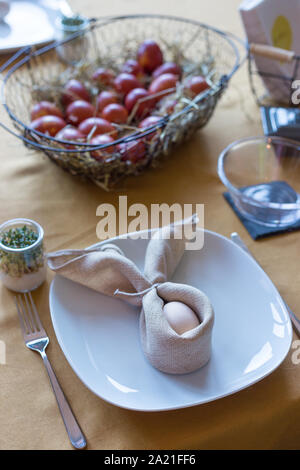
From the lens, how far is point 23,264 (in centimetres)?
58

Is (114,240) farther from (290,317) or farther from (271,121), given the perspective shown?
(271,121)

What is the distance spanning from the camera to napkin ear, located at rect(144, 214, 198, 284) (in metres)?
0.57

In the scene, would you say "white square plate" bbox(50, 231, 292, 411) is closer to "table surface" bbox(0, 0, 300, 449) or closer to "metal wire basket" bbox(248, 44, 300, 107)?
"table surface" bbox(0, 0, 300, 449)

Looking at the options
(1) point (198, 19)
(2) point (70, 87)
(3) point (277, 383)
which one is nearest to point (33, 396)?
(3) point (277, 383)

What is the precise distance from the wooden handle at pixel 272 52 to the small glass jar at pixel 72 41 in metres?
0.36

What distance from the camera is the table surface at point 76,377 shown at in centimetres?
48

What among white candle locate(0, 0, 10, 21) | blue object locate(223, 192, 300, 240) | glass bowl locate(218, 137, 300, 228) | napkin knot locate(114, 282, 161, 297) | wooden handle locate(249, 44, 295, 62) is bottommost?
blue object locate(223, 192, 300, 240)

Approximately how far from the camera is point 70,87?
2.78ft

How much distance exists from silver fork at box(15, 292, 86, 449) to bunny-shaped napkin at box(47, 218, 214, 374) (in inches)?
2.8

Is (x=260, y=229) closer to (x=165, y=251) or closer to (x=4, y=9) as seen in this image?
(x=165, y=251)

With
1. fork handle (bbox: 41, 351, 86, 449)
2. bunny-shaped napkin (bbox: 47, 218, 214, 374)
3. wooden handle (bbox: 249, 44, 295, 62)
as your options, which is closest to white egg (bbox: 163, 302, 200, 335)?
bunny-shaped napkin (bbox: 47, 218, 214, 374)

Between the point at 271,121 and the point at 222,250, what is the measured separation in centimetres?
33

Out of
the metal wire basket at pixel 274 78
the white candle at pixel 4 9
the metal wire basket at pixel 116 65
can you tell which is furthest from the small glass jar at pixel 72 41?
the metal wire basket at pixel 274 78

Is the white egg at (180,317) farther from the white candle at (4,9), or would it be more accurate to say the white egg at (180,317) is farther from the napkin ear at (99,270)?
the white candle at (4,9)
